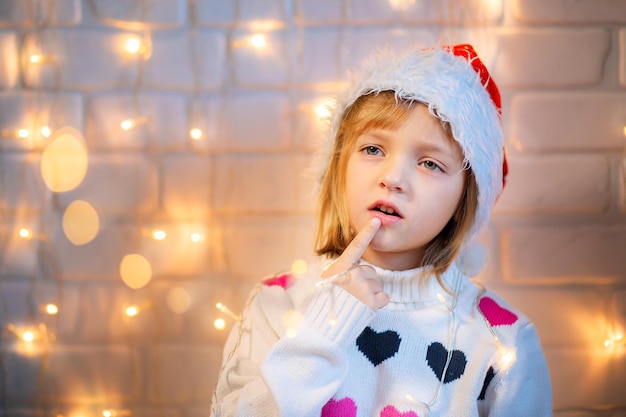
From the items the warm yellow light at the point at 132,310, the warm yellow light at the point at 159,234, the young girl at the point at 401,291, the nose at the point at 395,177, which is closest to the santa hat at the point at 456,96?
the young girl at the point at 401,291

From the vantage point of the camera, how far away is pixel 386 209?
96 cm

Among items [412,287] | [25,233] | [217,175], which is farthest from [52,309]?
[412,287]

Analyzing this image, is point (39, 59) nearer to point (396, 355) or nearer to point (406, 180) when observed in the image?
point (406, 180)

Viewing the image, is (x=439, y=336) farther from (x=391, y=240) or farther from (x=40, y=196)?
(x=40, y=196)

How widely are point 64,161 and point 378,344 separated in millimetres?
904

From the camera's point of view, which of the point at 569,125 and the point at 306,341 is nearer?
the point at 306,341

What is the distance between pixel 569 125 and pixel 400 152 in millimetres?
609

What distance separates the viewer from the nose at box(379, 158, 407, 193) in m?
0.92

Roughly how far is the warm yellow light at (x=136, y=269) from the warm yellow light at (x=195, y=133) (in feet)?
1.09

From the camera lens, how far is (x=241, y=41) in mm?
1324

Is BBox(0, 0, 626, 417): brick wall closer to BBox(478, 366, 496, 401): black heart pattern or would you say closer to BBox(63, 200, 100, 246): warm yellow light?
BBox(63, 200, 100, 246): warm yellow light

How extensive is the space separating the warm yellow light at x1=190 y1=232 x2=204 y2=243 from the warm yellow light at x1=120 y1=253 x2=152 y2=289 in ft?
0.43

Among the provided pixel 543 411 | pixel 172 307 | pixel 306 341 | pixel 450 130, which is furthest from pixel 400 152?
pixel 172 307

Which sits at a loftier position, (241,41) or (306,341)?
(241,41)
